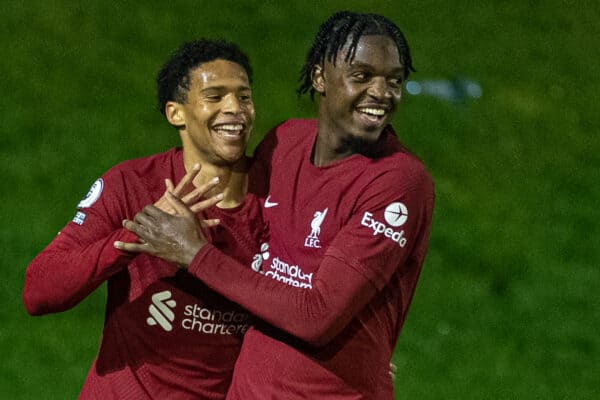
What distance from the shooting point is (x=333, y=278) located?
19.2 ft

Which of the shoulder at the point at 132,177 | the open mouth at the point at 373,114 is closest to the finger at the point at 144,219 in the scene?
the shoulder at the point at 132,177

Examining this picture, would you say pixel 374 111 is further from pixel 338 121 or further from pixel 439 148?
pixel 439 148

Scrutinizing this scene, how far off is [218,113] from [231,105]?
0.07 metres

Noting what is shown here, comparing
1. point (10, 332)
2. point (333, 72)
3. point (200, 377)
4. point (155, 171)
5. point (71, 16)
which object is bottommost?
point (10, 332)

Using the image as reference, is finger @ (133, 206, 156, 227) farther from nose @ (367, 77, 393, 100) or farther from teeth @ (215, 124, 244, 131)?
nose @ (367, 77, 393, 100)

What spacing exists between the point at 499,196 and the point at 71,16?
171 inches

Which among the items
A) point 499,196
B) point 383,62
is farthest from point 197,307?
point 499,196

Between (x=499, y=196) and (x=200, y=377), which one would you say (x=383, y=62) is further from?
(x=499, y=196)

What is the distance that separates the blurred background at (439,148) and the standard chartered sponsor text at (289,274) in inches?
170

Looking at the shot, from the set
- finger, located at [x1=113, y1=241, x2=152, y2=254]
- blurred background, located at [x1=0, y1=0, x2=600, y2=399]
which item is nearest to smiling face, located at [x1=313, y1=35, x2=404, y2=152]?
finger, located at [x1=113, y1=241, x2=152, y2=254]

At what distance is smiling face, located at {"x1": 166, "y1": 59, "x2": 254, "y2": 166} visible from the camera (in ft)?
21.0

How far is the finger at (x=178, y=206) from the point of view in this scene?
590 centimetres

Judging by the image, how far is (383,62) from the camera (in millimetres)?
6059

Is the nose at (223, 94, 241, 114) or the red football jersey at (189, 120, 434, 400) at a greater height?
the nose at (223, 94, 241, 114)
